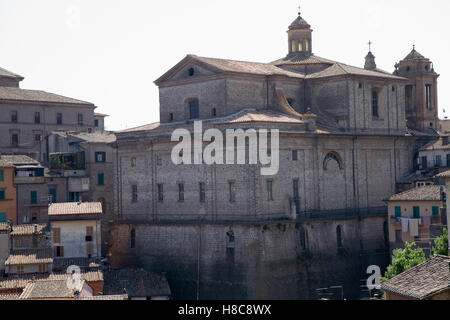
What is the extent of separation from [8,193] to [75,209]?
8.85 meters

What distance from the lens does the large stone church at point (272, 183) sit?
145ft

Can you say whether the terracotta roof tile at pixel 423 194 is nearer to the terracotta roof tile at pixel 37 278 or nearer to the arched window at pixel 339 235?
the arched window at pixel 339 235

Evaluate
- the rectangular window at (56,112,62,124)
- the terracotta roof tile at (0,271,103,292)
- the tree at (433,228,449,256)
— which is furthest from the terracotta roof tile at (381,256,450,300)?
the rectangular window at (56,112,62,124)

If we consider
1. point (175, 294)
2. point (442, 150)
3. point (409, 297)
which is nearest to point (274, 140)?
point (175, 294)

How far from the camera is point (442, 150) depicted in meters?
53.6

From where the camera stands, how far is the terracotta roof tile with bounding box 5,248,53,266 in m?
44.6

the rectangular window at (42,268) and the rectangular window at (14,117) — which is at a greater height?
the rectangular window at (14,117)

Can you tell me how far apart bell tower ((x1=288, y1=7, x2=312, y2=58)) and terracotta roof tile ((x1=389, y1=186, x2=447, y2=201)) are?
14.3m

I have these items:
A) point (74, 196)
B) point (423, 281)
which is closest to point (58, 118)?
point (74, 196)

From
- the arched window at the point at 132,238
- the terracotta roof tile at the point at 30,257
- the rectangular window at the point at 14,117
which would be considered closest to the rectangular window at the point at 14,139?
the rectangular window at the point at 14,117

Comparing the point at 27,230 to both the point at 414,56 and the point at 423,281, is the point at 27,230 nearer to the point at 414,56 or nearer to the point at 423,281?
the point at 423,281

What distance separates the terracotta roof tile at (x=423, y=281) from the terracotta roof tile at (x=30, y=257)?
2373cm
